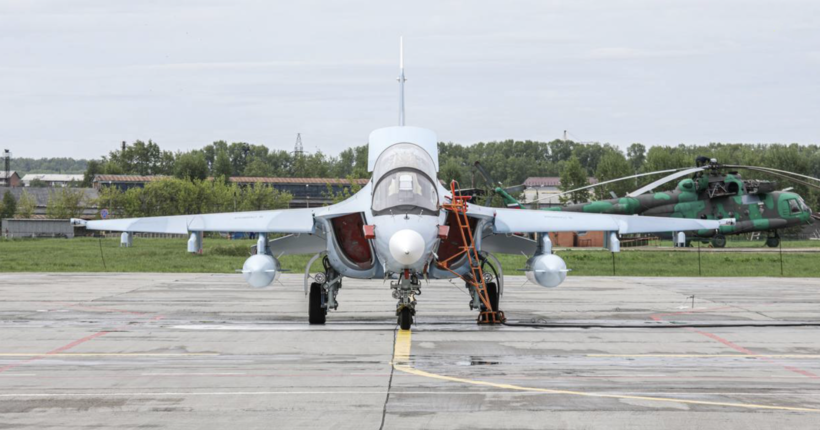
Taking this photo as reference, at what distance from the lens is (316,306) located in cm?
1644

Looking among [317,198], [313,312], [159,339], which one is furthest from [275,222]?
[317,198]

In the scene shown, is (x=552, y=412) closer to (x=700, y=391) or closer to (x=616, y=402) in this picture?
(x=616, y=402)

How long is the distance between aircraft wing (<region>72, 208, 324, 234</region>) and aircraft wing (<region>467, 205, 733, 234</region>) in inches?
128

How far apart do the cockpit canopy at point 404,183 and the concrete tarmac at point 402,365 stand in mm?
2176

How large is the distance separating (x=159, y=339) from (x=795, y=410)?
964cm

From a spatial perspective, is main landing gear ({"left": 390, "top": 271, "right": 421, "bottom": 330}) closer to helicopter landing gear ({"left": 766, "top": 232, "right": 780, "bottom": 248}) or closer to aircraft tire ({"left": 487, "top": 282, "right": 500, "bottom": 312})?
aircraft tire ({"left": 487, "top": 282, "right": 500, "bottom": 312})

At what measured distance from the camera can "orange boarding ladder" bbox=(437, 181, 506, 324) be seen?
1584 cm

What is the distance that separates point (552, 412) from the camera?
891 centimetres

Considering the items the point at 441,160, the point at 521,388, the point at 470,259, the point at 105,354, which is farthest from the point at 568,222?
the point at 441,160

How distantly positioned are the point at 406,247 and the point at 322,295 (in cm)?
350

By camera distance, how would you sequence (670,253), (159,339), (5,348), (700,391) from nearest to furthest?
(700,391) → (5,348) → (159,339) → (670,253)

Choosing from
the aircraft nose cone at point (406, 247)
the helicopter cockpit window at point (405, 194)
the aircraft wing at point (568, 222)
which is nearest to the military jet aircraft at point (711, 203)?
the aircraft wing at point (568, 222)

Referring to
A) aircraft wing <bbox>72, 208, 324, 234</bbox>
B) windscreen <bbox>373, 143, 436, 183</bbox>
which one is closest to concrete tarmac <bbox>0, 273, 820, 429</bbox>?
aircraft wing <bbox>72, 208, 324, 234</bbox>

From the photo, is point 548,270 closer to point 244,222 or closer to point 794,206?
point 244,222
